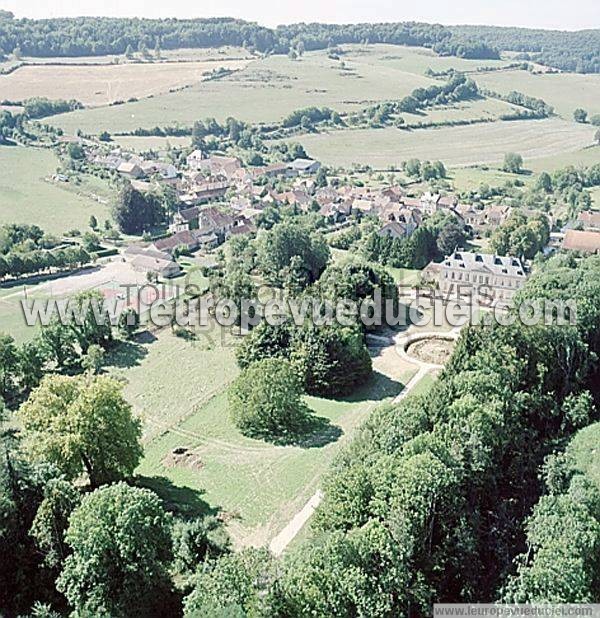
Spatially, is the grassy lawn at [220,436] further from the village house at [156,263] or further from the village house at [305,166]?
the village house at [305,166]

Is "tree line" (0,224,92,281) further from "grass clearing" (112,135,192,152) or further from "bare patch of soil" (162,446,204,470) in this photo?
"grass clearing" (112,135,192,152)

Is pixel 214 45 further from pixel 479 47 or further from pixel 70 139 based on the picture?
pixel 70 139

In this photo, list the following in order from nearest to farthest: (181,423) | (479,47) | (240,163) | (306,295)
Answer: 1. (181,423)
2. (306,295)
3. (240,163)
4. (479,47)

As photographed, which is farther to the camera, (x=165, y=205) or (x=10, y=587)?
(x=165, y=205)

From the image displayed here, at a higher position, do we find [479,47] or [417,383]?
[479,47]

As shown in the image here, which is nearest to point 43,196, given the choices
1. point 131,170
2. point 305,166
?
point 131,170

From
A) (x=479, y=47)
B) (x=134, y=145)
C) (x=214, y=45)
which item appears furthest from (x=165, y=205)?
(x=479, y=47)

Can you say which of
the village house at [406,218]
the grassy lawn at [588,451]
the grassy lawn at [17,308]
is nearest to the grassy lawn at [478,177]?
the village house at [406,218]
